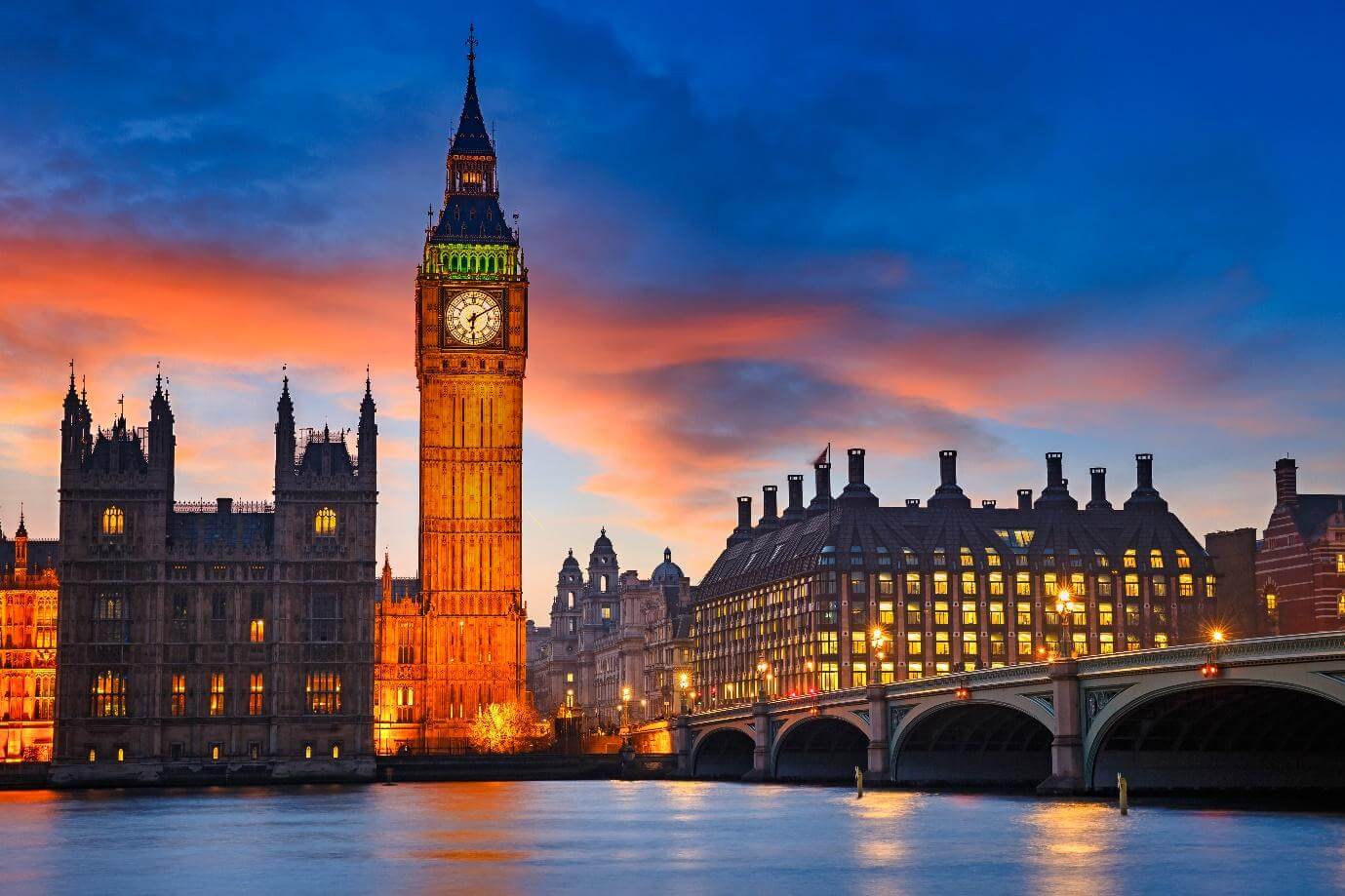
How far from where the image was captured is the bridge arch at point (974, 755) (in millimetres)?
130625

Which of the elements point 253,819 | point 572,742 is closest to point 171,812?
point 253,819

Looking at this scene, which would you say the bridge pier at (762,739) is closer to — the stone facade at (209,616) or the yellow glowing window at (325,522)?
the stone facade at (209,616)

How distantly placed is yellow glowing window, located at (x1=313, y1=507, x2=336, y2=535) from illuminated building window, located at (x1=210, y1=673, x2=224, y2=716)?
1490 centimetres

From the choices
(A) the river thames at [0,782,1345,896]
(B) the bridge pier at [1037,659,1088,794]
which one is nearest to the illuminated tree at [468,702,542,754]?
(A) the river thames at [0,782,1345,896]

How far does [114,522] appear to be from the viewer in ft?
584

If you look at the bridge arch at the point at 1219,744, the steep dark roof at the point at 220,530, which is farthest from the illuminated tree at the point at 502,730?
the bridge arch at the point at 1219,744

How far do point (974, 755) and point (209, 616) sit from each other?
7475 centimetres

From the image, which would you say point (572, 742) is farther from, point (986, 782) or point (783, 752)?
point (986, 782)

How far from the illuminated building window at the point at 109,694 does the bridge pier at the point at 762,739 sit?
5487 cm

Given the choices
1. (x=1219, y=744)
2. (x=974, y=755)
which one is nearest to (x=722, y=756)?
(x=974, y=755)

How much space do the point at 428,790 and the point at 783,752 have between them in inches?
1201

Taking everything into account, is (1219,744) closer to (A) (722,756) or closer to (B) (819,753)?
(B) (819,753)

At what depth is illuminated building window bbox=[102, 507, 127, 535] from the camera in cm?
17775

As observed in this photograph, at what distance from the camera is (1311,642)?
8150cm
